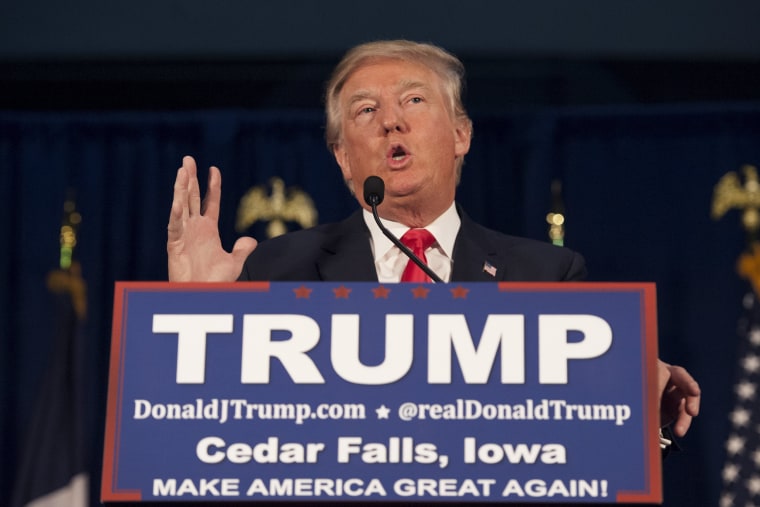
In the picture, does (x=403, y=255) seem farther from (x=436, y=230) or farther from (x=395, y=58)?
(x=395, y=58)

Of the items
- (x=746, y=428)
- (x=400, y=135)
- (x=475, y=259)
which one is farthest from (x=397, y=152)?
(x=746, y=428)

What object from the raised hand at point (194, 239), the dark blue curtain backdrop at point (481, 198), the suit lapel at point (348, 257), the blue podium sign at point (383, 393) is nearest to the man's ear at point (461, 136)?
the suit lapel at point (348, 257)

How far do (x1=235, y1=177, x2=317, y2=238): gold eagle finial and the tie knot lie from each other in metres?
2.52

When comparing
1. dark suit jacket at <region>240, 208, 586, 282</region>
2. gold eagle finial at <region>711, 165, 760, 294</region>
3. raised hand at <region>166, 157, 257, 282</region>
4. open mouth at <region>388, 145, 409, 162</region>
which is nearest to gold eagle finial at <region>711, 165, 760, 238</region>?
gold eagle finial at <region>711, 165, 760, 294</region>

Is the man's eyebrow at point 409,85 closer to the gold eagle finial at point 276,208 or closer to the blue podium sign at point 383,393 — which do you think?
the blue podium sign at point 383,393

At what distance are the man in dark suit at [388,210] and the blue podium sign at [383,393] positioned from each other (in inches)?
15.1

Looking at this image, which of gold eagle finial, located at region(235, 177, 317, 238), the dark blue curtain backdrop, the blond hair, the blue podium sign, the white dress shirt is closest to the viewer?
the blue podium sign

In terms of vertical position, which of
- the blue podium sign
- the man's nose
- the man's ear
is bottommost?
the blue podium sign

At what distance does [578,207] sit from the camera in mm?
4352

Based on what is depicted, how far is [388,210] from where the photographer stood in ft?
6.71

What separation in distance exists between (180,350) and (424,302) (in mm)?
299

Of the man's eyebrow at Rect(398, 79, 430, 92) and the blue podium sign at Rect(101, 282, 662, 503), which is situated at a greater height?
the man's eyebrow at Rect(398, 79, 430, 92)

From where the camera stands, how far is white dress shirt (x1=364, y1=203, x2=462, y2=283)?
1917 mm

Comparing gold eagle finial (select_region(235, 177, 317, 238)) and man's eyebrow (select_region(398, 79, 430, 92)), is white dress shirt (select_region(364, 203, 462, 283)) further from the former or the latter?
gold eagle finial (select_region(235, 177, 317, 238))
